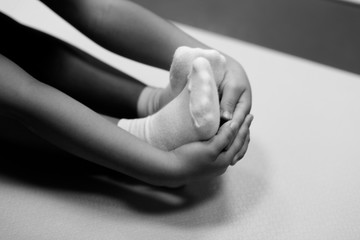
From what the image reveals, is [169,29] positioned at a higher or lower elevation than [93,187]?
higher

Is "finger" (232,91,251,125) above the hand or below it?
above

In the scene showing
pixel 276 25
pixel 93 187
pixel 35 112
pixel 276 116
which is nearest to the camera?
pixel 35 112

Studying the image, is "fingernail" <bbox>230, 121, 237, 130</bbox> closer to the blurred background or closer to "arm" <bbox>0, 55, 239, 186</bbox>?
"arm" <bbox>0, 55, 239, 186</bbox>

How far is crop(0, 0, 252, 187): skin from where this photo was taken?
56cm

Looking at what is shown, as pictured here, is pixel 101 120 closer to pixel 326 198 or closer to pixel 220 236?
pixel 220 236

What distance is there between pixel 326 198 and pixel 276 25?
0.61 meters

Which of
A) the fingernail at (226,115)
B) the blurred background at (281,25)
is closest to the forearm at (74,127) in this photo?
the fingernail at (226,115)

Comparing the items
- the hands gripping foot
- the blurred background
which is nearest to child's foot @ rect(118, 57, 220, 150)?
the hands gripping foot

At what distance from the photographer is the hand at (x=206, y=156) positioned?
1.85 ft

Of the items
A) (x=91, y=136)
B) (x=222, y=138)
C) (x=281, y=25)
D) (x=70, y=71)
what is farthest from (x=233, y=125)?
(x=281, y=25)

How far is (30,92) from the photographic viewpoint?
0.56 metres

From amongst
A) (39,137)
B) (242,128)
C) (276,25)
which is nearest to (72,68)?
(39,137)

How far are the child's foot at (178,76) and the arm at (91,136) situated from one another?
A: 0.09 meters

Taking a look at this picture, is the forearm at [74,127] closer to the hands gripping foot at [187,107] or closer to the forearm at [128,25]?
the hands gripping foot at [187,107]
